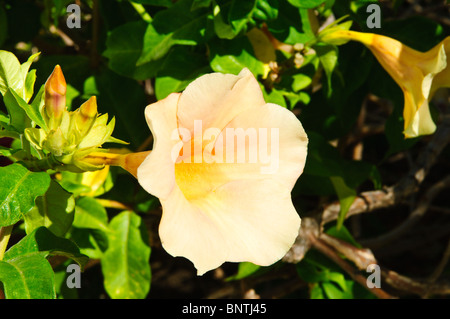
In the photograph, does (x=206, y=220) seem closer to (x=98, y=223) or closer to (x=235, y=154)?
(x=235, y=154)

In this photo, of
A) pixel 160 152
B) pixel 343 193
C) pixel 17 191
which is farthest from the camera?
pixel 343 193

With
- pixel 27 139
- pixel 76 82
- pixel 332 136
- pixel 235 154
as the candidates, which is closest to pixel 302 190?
pixel 332 136

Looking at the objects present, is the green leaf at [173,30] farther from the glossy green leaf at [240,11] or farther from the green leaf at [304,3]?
the green leaf at [304,3]

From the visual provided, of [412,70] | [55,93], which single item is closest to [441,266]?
[412,70]

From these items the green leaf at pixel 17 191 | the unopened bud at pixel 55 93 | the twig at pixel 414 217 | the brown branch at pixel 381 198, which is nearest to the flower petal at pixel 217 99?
the unopened bud at pixel 55 93

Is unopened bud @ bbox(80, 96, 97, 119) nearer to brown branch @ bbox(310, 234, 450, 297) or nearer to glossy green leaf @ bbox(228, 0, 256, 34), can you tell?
glossy green leaf @ bbox(228, 0, 256, 34)

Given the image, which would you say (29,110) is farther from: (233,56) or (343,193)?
(343,193)
